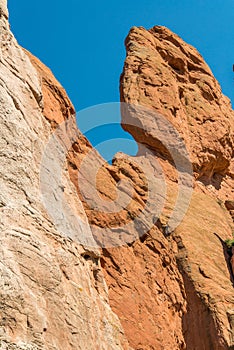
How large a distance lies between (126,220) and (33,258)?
1158 centimetres

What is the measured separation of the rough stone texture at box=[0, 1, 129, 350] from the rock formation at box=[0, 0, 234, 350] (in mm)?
35

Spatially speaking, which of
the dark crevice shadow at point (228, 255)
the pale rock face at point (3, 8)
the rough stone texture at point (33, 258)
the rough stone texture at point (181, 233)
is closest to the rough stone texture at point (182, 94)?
the rough stone texture at point (181, 233)

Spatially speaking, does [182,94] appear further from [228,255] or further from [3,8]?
[3,8]

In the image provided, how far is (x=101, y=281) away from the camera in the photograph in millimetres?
19703

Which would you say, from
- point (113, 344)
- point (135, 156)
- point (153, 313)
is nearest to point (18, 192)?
point (113, 344)

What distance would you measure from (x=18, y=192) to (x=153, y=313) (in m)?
9.83

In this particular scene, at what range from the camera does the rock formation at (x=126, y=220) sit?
14820 mm

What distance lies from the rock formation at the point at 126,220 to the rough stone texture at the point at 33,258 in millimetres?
35

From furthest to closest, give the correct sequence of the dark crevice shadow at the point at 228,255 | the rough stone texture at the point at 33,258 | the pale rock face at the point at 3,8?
the dark crevice shadow at the point at 228,255 < the pale rock face at the point at 3,8 < the rough stone texture at the point at 33,258

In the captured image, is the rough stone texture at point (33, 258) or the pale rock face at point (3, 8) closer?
the rough stone texture at point (33, 258)

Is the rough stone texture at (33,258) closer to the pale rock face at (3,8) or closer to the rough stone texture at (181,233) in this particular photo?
the pale rock face at (3,8)

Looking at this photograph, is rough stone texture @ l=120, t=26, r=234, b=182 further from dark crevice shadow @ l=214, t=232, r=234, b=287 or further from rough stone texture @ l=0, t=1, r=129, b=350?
rough stone texture @ l=0, t=1, r=129, b=350

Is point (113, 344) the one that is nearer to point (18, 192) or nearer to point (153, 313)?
point (18, 192)

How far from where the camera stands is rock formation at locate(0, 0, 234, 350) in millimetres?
14820
